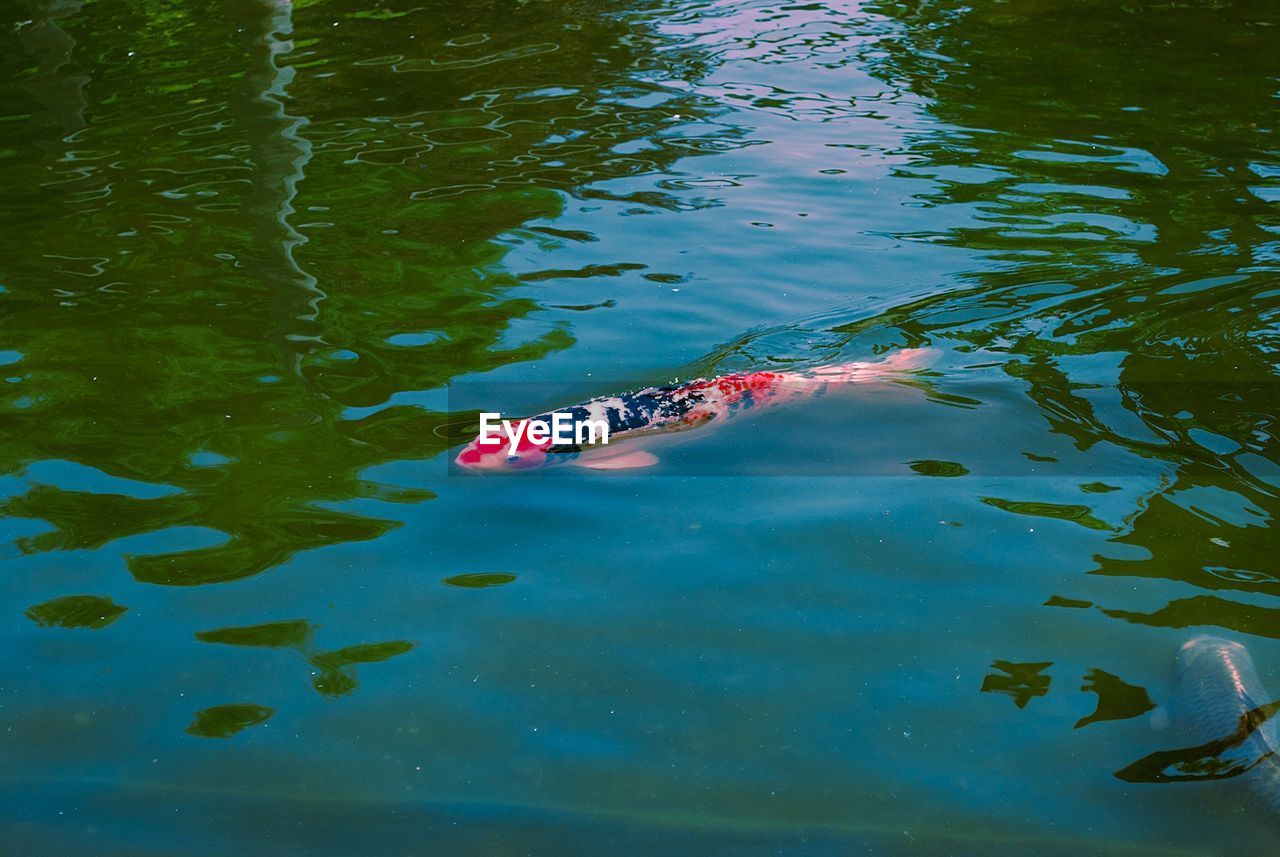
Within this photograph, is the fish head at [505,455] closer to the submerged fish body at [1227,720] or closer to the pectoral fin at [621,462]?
the pectoral fin at [621,462]

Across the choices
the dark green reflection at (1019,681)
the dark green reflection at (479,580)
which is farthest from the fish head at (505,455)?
the dark green reflection at (1019,681)

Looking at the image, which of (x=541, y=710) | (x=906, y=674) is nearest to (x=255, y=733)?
(x=541, y=710)

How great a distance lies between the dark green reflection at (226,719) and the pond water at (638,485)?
1cm

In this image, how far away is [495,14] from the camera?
15438 mm

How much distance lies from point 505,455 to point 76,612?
194 centimetres

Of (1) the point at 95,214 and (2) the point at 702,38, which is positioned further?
(2) the point at 702,38

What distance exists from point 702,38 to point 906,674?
1077 cm

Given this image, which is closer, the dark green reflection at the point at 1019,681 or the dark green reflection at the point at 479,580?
the dark green reflection at the point at 1019,681

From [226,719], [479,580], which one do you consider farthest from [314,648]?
[479,580]

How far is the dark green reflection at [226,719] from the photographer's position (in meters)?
4.27

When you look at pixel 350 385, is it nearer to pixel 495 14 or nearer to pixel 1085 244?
pixel 1085 244

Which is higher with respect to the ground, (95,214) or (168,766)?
(95,214)

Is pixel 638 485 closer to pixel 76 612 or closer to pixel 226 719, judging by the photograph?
pixel 226 719

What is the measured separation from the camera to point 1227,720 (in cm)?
403
